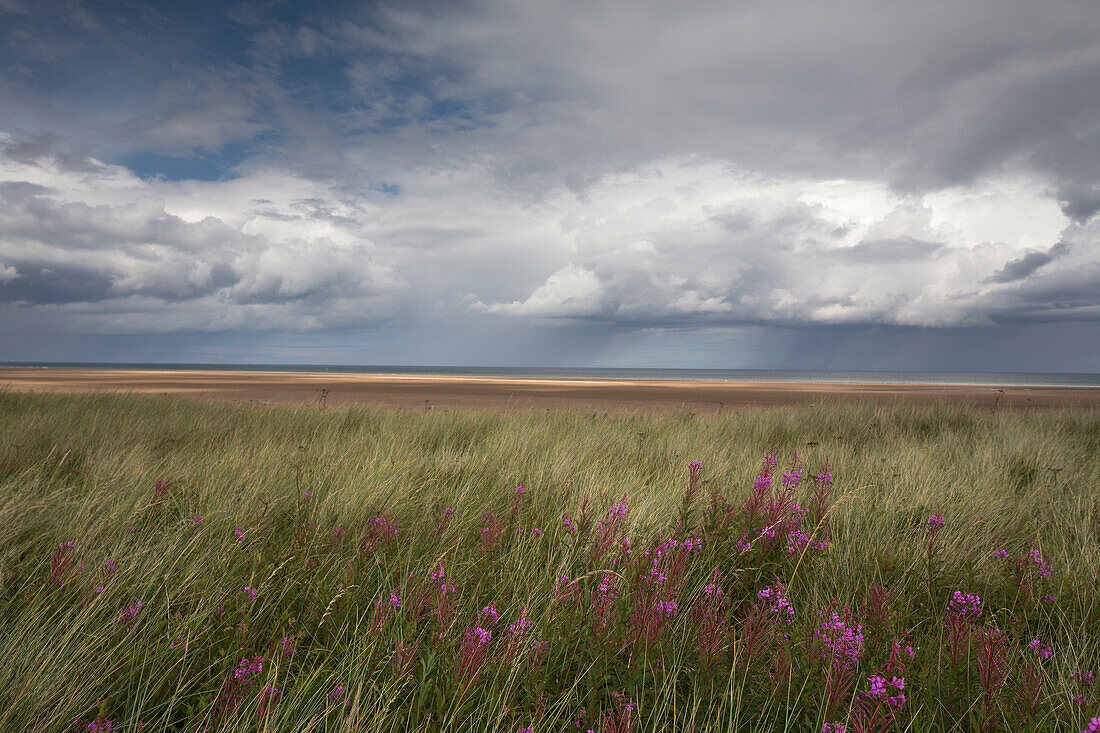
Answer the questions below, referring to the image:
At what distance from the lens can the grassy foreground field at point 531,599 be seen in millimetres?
1879

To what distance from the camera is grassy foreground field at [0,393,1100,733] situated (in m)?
1.88

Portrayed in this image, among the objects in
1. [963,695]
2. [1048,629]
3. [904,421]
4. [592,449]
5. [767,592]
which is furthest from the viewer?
[904,421]

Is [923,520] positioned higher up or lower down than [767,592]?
lower down

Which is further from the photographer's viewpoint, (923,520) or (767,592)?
(923,520)

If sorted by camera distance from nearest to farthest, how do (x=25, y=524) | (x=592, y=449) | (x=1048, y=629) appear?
(x=1048, y=629) → (x=25, y=524) → (x=592, y=449)

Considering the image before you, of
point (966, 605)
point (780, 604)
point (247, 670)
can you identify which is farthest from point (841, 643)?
point (247, 670)

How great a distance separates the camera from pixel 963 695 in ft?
6.70

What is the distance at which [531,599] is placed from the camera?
2639 mm

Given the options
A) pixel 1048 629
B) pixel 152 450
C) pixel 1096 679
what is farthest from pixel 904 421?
pixel 152 450

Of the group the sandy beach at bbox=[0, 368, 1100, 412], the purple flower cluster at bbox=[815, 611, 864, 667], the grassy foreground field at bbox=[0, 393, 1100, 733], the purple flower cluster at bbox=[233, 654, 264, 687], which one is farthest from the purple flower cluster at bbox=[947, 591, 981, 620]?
the sandy beach at bbox=[0, 368, 1100, 412]

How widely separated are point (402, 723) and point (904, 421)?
40.2ft

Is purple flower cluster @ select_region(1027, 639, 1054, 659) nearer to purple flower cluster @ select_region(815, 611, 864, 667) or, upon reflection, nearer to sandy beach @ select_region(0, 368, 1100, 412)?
purple flower cluster @ select_region(815, 611, 864, 667)

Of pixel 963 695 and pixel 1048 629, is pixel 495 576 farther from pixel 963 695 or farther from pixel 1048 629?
pixel 1048 629

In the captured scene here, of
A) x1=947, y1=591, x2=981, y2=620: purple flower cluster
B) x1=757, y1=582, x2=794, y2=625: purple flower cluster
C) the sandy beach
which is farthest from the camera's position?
the sandy beach
